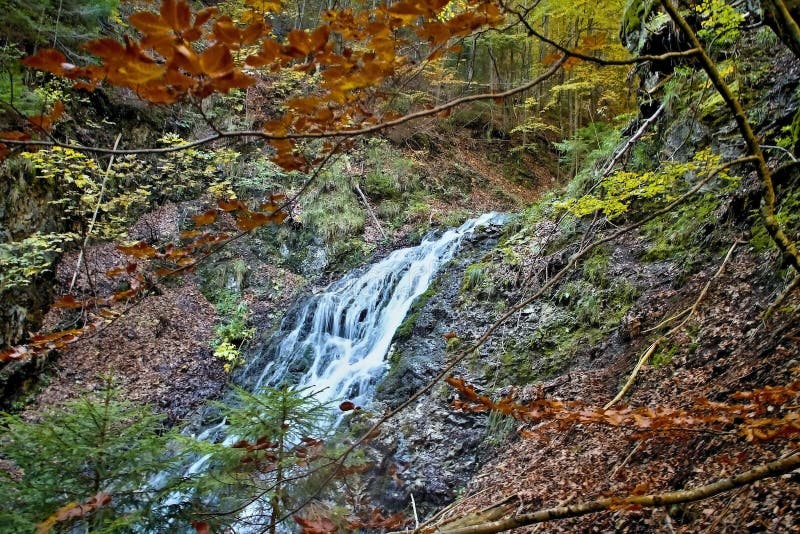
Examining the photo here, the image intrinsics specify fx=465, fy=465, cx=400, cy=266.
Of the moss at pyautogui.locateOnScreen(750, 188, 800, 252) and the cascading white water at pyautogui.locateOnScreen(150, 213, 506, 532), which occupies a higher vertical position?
the moss at pyautogui.locateOnScreen(750, 188, 800, 252)

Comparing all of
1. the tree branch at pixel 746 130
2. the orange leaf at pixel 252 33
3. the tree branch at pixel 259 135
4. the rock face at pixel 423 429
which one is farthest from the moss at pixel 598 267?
the orange leaf at pixel 252 33

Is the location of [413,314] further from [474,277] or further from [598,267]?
[598,267]

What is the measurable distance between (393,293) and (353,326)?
109 cm

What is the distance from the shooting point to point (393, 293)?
9859mm

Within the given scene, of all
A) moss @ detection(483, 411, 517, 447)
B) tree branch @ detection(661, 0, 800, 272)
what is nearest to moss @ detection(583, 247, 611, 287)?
moss @ detection(483, 411, 517, 447)

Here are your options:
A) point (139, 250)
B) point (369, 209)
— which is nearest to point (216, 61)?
point (139, 250)

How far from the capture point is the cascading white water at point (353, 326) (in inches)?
328

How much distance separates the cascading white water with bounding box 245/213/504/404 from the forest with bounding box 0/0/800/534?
0.07m

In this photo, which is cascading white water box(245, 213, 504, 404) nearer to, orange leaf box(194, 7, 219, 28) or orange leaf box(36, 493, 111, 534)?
orange leaf box(36, 493, 111, 534)

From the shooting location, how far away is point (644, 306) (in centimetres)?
528

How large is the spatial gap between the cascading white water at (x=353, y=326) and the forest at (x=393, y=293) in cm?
7

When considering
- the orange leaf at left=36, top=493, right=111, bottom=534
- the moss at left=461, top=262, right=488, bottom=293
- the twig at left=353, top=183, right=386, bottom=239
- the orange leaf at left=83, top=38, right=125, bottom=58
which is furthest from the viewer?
the twig at left=353, top=183, right=386, bottom=239

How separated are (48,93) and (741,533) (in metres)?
11.5

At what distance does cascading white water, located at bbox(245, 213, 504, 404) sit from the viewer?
8.34 metres
